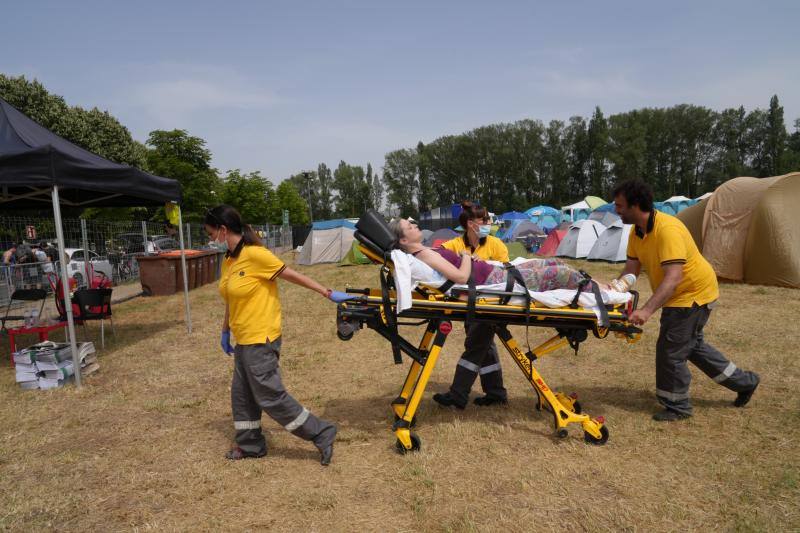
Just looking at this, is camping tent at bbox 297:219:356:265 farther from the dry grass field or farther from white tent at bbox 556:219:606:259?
the dry grass field

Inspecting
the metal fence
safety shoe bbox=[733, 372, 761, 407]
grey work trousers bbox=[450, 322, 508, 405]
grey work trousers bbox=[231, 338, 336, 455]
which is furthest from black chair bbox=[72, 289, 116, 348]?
safety shoe bbox=[733, 372, 761, 407]

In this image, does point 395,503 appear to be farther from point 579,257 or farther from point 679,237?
point 579,257

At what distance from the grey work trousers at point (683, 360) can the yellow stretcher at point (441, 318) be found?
50cm

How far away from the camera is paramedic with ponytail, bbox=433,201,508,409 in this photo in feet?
14.7

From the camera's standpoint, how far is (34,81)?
84.9 feet

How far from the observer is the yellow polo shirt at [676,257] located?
12.8ft

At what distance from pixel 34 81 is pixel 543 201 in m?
67.0

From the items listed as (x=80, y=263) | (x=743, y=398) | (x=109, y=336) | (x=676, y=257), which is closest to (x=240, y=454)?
(x=676, y=257)

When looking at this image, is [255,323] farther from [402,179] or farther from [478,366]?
[402,179]

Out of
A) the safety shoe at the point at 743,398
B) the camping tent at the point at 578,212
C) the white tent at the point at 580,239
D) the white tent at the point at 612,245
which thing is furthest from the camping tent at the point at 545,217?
the safety shoe at the point at 743,398

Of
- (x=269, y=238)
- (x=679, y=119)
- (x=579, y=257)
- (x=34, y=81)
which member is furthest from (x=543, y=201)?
(x=34, y=81)

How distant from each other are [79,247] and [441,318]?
1345 cm

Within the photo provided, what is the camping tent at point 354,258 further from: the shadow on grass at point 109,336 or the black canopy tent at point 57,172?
the black canopy tent at point 57,172

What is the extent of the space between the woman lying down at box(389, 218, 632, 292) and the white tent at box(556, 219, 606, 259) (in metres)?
15.7
